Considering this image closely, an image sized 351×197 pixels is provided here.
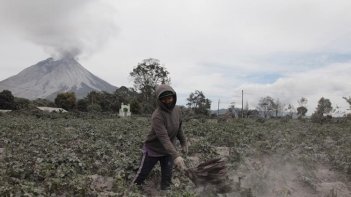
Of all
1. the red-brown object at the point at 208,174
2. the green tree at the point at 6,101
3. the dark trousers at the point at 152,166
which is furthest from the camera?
the green tree at the point at 6,101

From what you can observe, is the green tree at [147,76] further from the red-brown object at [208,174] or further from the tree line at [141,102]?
the red-brown object at [208,174]

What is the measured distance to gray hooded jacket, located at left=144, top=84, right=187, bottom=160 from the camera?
10.8 ft

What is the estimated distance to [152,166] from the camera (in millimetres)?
3738

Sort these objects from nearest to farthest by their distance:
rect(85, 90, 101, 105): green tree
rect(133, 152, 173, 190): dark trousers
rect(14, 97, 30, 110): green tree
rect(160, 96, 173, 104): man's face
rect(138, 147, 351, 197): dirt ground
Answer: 1. rect(160, 96, 173, 104): man's face
2. rect(133, 152, 173, 190): dark trousers
3. rect(138, 147, 351, 197): dirt ground
4. rect(14, 97, 30, 110): green tree
5. rect(85, 90, 101, 105): green tree

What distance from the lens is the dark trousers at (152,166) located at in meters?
3.70

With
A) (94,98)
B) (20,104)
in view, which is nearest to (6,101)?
(20,104)

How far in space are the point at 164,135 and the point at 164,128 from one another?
84 mm

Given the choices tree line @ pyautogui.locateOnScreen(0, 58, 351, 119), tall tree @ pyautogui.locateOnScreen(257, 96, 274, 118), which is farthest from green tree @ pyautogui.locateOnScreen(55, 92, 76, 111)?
tall tree @ pyautogui.locateOnScreen(257, 96, 274, 118)

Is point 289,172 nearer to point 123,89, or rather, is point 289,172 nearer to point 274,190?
point 274,190

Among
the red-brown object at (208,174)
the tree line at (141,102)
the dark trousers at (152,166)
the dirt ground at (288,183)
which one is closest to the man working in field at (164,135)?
the dark trousers at (152,166)

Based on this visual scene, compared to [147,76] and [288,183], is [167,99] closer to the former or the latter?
[288,183]

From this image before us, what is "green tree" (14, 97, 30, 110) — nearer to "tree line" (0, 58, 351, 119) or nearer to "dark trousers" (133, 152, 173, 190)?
"tree line" (0, 58, 351, 119)

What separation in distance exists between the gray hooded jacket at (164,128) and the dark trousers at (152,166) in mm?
157

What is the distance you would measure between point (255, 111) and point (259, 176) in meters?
46.6
